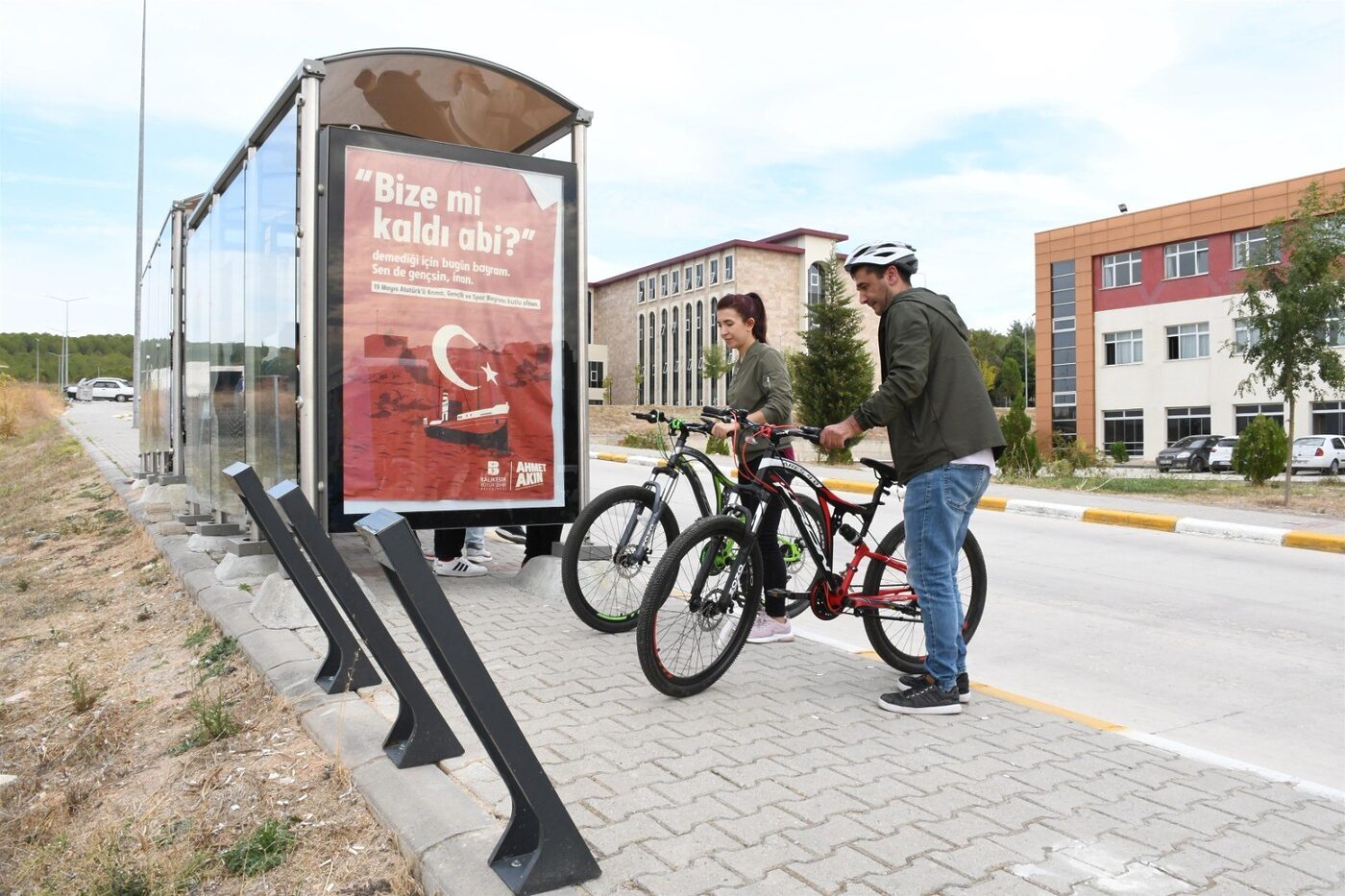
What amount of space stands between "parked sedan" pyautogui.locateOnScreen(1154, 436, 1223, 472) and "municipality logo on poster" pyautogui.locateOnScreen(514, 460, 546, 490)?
36.2 m

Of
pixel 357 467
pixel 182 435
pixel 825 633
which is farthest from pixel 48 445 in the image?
pixel 825 633

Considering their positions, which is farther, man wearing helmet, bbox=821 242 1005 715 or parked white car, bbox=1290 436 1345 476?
parked white car, bbox=1290 436 1345 476

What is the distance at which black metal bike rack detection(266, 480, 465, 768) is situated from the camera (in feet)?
11.8

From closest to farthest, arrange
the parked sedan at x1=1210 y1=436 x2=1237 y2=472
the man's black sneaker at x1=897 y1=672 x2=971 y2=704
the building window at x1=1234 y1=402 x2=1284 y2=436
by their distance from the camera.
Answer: the man's black sneaker at x1=897 y1=672 x2=971 y2=704 → the parked sedan at x1=1210 y1=436 x2=1237 y2=472 → the building window at x1=1234 y1=402 x2=1284 y2=436

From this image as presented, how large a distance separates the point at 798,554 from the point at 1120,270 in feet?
167

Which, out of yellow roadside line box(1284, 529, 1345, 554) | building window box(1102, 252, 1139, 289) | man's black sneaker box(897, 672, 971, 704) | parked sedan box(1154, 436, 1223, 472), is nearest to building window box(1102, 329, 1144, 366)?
building window box(1102, 252, 1139, 289)

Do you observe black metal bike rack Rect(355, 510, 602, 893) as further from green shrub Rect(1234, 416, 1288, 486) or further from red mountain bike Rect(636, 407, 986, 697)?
green shrub Rect(1234, 416, 1288, 486)

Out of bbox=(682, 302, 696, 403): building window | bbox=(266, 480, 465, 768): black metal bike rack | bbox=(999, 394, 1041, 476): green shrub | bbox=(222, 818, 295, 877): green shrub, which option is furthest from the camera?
bbox=(682, 302, 696, 403): building window

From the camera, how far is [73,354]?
98688mm

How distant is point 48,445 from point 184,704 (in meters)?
27.2

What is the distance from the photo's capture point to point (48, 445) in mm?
28016

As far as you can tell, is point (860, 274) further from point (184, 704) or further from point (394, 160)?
point (184, 704)

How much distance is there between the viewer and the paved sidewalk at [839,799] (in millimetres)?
2898

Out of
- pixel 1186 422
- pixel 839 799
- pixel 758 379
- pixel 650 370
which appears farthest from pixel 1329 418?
pixel 650 370
